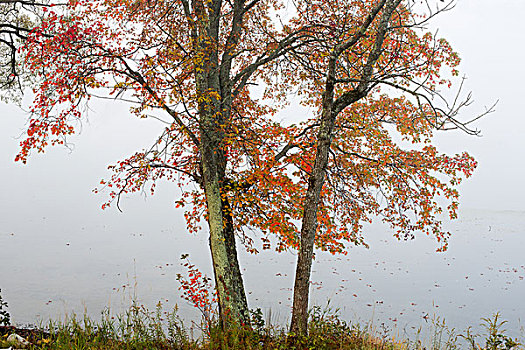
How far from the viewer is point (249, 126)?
9.22m

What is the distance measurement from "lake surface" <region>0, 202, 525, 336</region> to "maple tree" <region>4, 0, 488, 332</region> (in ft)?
20.7

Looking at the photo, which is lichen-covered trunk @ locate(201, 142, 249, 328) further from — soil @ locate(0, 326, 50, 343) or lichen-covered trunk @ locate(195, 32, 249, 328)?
soil @ locate(0, 326, 50, 343)

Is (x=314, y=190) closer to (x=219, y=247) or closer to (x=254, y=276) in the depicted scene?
(x=219, y=247)

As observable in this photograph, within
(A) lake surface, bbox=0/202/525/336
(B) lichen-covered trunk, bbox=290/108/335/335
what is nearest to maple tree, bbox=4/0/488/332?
(B) lichen-covered trunk, bbox=290/108/335/335

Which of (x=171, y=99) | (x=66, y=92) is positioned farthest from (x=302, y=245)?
(x=66, y=92)

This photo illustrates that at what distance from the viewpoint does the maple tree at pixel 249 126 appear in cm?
743

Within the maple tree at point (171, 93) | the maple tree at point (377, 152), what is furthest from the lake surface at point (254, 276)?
the maple tree at point (171, 93)

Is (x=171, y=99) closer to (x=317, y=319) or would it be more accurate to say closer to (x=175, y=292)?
(x=317, y=319)

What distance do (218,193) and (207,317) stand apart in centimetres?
260

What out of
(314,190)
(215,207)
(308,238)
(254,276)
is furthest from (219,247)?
(254,276)

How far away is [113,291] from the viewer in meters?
19.3

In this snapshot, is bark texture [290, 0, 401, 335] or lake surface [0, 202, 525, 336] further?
lake surface [0, 202, 525, 336]

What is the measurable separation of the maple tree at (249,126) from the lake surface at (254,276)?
20.7 feet

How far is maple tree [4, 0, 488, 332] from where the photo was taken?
24.4ft
